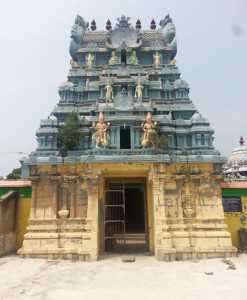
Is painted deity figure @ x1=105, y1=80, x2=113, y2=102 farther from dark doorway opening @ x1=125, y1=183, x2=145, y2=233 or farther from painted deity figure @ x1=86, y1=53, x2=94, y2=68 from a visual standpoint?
dark doorway opening @ x1=125, y1=183, x2=145, y2=233

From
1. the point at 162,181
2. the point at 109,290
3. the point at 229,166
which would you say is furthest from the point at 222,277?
the point at 229,166

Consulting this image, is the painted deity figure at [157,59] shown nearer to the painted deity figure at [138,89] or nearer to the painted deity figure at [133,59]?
the painted deity figure at [133,59]

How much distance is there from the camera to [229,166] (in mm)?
44750

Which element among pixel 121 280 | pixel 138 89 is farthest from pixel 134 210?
pixel 121 280

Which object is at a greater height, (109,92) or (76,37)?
(76,37)

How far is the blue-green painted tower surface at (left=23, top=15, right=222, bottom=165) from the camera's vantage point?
13.9 metres

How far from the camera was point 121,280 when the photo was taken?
9.18 meters

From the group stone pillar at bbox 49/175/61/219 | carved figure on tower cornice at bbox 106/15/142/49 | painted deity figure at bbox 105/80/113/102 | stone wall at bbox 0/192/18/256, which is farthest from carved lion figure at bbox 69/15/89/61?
stone wall at bbox 0/192/18/256

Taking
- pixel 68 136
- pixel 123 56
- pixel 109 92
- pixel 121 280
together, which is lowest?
pixel 121 280

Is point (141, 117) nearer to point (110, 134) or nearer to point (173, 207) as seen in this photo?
point (110, 134)

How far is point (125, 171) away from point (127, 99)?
521 cm

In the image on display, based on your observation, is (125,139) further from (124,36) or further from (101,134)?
(124,36)

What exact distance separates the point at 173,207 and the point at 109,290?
6.10 m

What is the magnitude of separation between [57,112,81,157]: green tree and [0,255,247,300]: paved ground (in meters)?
6.28
